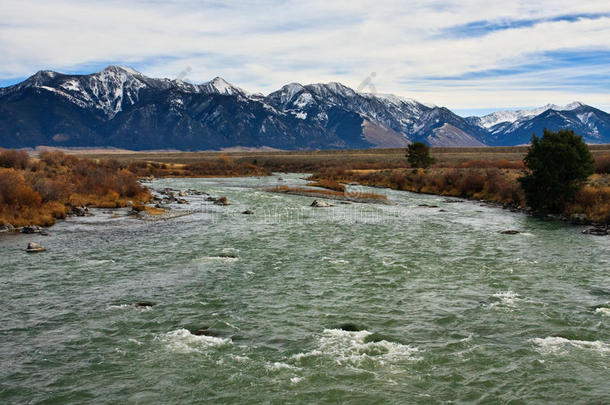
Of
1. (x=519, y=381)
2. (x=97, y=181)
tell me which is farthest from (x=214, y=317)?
(x=97, y=181)

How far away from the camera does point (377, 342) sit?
47.3 feet

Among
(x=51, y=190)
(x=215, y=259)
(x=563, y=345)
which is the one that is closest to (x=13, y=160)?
(x=51, y=190)

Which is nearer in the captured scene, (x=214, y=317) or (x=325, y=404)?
(x=325, y=404)

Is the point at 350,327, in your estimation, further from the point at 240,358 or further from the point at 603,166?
the point at 603,166

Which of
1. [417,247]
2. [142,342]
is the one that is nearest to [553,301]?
[417,247]

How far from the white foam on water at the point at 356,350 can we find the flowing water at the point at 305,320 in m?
0.06

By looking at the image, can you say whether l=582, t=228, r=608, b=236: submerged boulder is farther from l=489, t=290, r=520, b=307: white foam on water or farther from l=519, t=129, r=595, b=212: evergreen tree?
l=489, t=290, r=520, b=307: white foam on water

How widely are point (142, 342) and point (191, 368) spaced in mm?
2413

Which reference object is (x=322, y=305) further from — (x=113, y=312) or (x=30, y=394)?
(x=30, y=394)

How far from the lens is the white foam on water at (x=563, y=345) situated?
1372 centimetres

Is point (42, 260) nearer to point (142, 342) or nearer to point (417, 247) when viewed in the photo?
point (142, 342)

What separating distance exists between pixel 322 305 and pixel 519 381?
7524mm

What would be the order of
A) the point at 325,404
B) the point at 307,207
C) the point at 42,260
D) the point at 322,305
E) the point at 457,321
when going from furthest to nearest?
1. the point at 307,207
2. the point at 42,260
3. the point at 322,305
4. the point at 457,321
5. the point at 325,404

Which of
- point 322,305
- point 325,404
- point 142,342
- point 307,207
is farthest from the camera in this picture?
point 307,207
